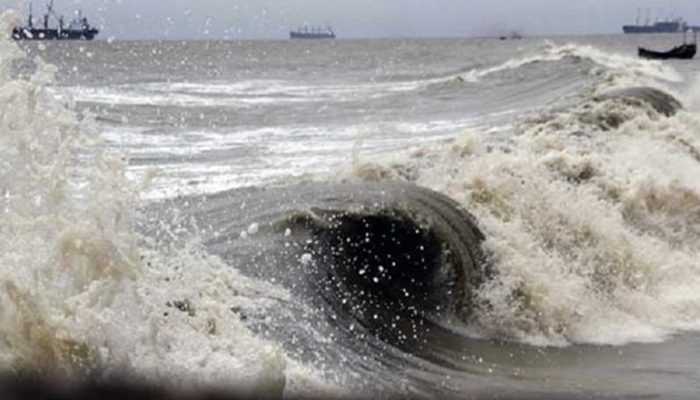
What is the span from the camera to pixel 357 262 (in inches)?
366

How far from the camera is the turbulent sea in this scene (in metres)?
5.68

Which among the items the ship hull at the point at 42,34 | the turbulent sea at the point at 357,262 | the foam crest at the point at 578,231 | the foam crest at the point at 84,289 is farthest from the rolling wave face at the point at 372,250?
the ship hull at the point at 42,34

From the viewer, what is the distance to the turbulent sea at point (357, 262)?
5676 millimetres

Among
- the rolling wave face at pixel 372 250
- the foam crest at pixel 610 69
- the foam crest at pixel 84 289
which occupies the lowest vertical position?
the foam crest at pixel 610 69

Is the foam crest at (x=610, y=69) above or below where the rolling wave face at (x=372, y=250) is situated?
below

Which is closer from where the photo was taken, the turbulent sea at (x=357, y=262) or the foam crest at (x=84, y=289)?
the foam crest at (x=84, y=289)

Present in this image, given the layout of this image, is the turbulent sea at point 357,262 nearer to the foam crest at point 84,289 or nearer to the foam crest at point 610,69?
the foam crest at point 84,289

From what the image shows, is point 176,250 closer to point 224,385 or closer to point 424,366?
point 424,366

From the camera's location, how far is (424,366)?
25.2 feet

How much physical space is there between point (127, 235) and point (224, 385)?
91 cm

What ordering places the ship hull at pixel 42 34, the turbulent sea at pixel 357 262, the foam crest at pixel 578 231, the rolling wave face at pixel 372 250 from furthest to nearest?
the ship hull at pixel 42 34
the foam crest at pixel 578 231
the rolling wave face at pixel 372 250
the turbulent sea at pixel 357 262

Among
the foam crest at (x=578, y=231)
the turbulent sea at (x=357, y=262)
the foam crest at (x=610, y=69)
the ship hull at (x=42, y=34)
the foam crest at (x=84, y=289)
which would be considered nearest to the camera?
the foam crest at (x=84, y=289)

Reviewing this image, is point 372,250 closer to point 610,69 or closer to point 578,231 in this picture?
point 578,231

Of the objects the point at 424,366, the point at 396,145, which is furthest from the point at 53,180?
the point at 396,145
